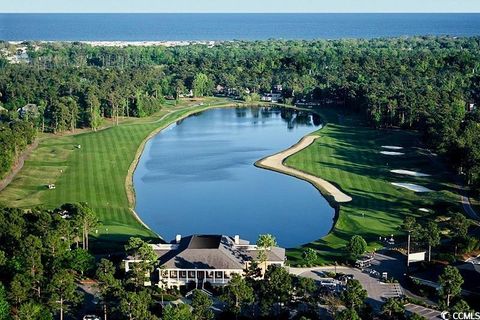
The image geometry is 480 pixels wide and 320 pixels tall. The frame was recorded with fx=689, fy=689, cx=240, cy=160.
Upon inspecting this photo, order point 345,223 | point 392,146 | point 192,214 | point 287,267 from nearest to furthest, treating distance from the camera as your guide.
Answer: point 287,267
point 345,223
point 192,214
point 392,146

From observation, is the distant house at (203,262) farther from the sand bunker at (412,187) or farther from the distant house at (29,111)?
the distant house at (29,111)

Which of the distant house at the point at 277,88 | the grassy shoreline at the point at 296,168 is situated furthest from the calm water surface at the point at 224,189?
the distant house at the point at 277,88

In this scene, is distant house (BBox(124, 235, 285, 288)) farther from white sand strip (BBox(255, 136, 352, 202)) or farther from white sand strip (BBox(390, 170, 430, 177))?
white sand strip (BBox(390, 170, 430, 177))

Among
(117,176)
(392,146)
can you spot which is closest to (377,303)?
(117,176)

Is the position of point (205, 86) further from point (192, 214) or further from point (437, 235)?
point (437, 235)

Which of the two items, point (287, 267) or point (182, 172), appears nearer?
point (287, 267)

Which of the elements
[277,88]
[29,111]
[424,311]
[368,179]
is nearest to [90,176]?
[368,179]
